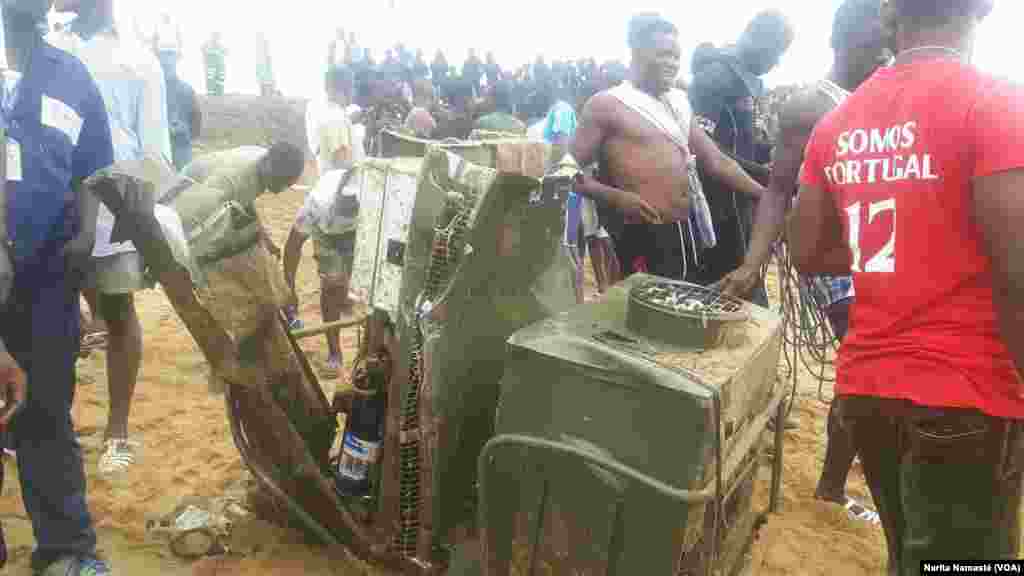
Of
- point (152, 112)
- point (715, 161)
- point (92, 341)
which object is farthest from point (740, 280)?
point (92, 341)

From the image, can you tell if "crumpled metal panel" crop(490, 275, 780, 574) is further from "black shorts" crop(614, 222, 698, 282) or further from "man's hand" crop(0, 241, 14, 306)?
"black shorts" crop(614, 222, 698, 282)

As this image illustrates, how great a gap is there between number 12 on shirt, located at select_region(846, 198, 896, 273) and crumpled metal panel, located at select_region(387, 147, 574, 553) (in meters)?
0.97

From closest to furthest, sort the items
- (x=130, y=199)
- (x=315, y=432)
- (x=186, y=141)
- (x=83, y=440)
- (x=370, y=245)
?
(x=130, y=199) < (x=370, y=245) < (x=315, y=432) < (x=83, y=440) < (x=186, y=141)

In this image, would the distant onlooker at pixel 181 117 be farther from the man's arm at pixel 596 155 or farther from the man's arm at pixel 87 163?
the man's arm at pixel 87 163

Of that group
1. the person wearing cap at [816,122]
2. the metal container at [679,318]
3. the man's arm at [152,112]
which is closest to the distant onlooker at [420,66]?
the man's arm at [152,112]

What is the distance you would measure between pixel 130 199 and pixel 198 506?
1.41 m

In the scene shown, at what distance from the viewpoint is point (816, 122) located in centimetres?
299

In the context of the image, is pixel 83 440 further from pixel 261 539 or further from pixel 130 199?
pixel 130 199

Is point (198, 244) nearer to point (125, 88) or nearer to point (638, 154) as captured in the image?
point (125, 88)

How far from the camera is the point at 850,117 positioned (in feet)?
6.27

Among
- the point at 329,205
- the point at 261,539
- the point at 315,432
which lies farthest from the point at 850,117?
the point at 329,205

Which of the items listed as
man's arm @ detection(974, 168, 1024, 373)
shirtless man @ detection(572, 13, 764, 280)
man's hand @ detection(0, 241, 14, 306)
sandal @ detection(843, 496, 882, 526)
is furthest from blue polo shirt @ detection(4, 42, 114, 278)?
sandal @ detection(843, 496, 882, 526)

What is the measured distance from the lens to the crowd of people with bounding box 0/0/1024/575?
1712mm

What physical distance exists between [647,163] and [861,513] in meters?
1.78
